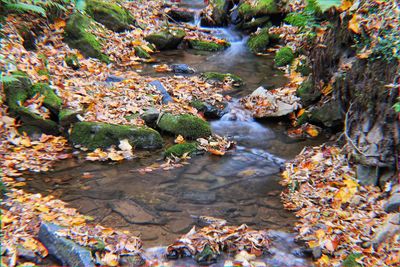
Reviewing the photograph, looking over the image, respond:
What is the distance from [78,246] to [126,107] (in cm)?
419

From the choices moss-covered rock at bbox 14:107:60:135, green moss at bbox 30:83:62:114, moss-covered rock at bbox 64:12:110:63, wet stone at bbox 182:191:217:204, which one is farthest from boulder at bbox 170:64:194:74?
wet stone at bbox 182:191:217:204

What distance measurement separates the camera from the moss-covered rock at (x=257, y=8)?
1370 cm

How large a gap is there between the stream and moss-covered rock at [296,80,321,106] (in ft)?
2.92

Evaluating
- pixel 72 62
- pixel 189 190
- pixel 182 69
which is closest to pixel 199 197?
pixel 189 190

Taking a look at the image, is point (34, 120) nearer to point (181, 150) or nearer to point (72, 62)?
point (181, 150)

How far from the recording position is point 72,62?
943 centimetres

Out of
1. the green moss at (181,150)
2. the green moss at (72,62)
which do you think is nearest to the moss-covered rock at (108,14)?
the green moss at (72,62)

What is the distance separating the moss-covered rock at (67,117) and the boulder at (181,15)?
9262 mm

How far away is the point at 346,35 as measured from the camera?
22.2ft

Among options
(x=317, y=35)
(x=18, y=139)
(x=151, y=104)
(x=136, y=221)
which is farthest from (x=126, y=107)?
(x=317, y=35)

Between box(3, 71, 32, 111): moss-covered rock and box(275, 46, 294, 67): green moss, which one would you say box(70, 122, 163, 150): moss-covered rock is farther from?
box(275, 46, 294, 67): green moss

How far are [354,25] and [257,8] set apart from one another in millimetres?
8429

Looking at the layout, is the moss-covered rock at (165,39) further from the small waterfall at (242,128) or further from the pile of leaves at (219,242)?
the pile of leaves at (219,242)

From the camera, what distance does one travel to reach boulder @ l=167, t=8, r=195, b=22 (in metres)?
15.5
